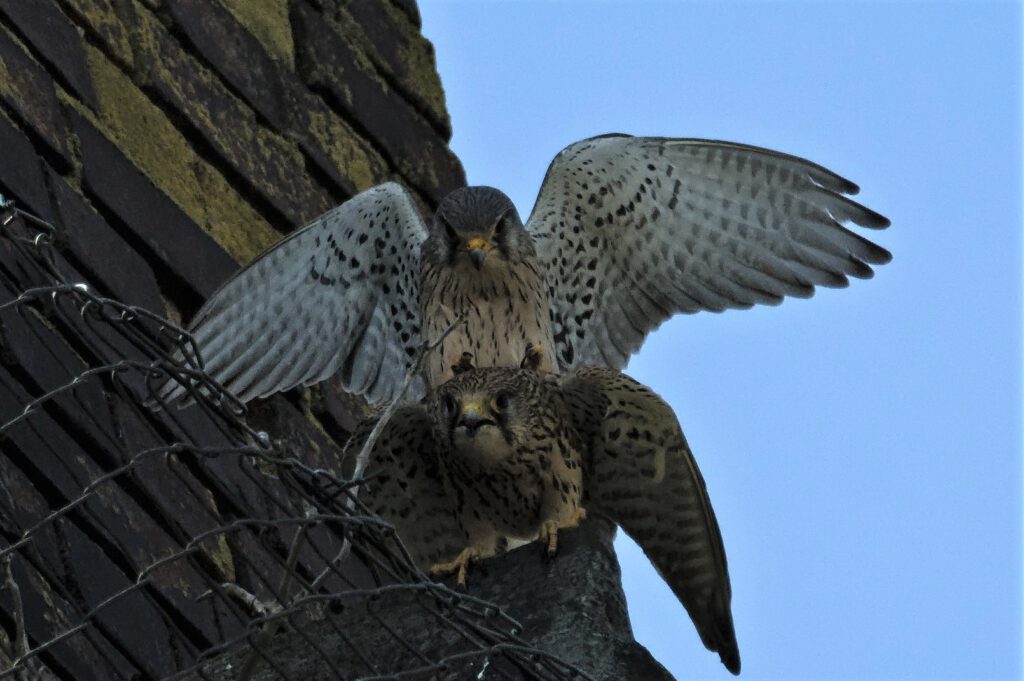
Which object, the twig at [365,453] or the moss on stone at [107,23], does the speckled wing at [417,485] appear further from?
the moss on stone at [107,23]

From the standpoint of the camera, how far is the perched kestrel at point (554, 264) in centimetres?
461

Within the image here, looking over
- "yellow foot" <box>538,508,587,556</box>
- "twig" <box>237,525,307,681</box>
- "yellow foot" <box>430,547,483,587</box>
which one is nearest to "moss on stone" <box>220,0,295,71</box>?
"yellow foot" <box>538,508,587,556</box>

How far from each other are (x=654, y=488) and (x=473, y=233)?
1.25m

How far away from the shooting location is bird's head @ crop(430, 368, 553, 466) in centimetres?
339

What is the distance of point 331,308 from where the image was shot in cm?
490

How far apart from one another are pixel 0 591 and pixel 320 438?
156 cm

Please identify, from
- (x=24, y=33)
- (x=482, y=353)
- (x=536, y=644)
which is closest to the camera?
(x=536, y=644)

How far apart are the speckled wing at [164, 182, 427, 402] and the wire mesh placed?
2.06 feet

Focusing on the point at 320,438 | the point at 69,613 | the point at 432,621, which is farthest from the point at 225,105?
the point at 432,621

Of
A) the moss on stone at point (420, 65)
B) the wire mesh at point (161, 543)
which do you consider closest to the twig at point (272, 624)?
the wire mesh at point (161, 543)

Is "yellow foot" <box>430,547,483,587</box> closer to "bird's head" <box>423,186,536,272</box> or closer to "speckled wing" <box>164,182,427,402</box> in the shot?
"speckled wing" <box>164,182,427,402</box>

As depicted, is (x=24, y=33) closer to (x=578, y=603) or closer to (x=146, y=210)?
(x=146, y=210)

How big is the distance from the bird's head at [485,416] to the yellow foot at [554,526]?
5.9 inches

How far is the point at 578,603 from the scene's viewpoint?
2502mm
